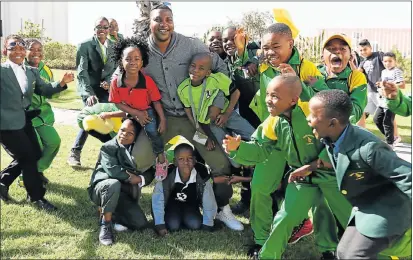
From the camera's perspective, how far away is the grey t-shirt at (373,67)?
32.6ft

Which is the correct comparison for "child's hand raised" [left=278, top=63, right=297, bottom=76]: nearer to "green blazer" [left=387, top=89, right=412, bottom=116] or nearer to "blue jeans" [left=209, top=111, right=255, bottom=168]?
"green blazer" [left=387, top=89, right=412, bottom=116]

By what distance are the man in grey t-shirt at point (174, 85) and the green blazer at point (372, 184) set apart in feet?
5.76

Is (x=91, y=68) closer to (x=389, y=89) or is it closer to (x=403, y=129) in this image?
(x=389, y=89)

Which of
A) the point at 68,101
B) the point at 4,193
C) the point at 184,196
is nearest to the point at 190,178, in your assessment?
the point at 184,196

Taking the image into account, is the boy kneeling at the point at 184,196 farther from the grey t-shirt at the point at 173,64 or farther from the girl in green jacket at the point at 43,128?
the girl in green jacket at the point at 43,128

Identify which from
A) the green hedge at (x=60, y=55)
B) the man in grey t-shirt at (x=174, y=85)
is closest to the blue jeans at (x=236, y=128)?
the man in grey t-shirt at (x=174, y=85)

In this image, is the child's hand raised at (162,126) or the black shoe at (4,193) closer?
the child's hand raised at (162,126)

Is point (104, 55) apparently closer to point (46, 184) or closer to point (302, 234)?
point (46, 184)

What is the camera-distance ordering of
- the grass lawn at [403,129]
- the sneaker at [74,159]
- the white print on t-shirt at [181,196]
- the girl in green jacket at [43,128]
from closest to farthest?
the white print on t-shirt at [181,196], the girl in green jacket at [43,128], the sneaker at [74,159], the grass lawn at [403,129]

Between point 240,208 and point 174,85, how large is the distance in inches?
65.4

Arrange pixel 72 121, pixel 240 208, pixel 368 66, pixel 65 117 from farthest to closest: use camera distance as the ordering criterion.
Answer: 1. pixel 65 117
2. pixel 72 121
3. pixel 368 66
4. pixel 240 208

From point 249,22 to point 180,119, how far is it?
82.5ft

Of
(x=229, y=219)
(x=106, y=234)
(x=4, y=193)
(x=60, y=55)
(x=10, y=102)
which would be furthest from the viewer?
(x=60, y=55)

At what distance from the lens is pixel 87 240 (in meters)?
4.33
